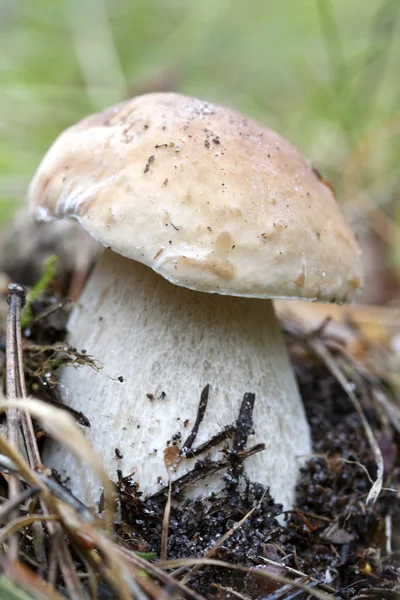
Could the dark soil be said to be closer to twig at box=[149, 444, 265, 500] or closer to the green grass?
twig at box=[149, 444, 265, 500]

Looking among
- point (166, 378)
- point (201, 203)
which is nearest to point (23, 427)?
point (166, 378)

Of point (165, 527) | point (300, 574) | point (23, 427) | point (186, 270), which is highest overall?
point (186, 270)

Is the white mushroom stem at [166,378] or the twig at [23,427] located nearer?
the twig at [23,427]

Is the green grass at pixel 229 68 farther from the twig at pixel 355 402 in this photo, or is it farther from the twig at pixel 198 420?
the twig at pixel 198 420

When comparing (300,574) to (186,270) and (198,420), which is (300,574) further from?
(186,270)

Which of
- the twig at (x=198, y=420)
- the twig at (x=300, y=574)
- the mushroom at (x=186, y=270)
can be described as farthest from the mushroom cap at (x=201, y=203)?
the twig at (x=300, y=574)

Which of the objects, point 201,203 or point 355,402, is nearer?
point 201,203
